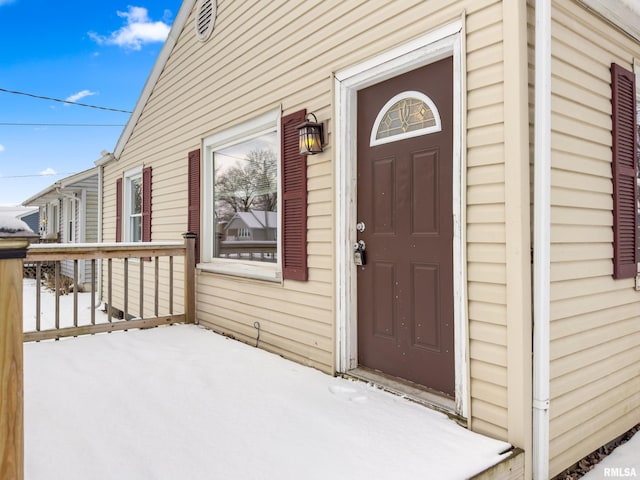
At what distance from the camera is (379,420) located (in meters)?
2.20

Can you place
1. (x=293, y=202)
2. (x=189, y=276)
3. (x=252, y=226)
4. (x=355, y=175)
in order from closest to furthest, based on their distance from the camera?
(x=355, y=175)
(x=293, y=202)
(x=252, y=226)
(x=189, y=276)

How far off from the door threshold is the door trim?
0.05 metres

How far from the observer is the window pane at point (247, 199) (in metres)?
3.93

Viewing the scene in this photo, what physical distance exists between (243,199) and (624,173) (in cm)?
323

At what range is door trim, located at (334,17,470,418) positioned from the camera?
2.20 metres

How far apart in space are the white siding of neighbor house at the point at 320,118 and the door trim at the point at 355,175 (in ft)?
0.16

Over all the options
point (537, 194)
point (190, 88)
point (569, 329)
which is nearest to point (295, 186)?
point (537, 194)

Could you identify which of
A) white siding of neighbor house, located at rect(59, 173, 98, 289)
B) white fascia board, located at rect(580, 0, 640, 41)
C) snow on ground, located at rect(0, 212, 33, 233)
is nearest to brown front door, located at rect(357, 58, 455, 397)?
white fascia board, located at rect(580, 0, 640, 41)

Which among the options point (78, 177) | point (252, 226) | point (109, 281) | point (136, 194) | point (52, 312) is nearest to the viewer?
point (252, 226)

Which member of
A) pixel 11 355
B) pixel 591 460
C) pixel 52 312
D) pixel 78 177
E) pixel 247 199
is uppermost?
pixel 78 177

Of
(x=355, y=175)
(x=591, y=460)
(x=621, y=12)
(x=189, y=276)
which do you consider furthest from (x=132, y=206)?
(x=591, y=460)

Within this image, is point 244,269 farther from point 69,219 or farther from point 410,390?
point 69,219

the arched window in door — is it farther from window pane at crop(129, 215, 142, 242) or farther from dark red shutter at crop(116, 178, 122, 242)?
dark red shutter at crop(116, 178, 122, 242)

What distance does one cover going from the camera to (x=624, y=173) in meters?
2.56
